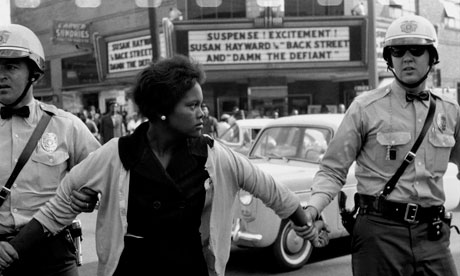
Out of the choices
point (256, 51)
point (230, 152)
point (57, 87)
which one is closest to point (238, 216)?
point (230, 152)

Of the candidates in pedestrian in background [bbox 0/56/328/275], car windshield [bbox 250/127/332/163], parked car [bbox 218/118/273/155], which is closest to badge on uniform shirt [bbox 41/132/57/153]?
pedestrian in background [bbox 0/56/328/275]

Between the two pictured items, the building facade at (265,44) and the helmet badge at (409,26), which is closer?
the helmet badge at (409,26)

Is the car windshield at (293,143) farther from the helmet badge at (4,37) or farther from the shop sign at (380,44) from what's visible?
the shop sign at (380,44)

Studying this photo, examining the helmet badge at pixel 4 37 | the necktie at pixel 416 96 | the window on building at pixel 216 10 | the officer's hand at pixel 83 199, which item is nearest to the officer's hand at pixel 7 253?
the officer's hand at pixel 83 199

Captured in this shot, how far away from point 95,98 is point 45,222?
3068 centimetres

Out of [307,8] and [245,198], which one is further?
[307,8]

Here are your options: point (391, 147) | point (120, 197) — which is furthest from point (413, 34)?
point (120, 197)

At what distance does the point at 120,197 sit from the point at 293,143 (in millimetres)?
4996

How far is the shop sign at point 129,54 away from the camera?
22.7m

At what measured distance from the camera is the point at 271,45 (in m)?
22.3

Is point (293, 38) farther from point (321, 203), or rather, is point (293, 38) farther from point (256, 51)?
point (321, 203)

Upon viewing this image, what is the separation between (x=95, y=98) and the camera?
107 feet

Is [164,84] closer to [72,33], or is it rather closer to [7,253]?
[7,253]

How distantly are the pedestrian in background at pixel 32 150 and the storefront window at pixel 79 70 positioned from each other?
29313 millimetres
